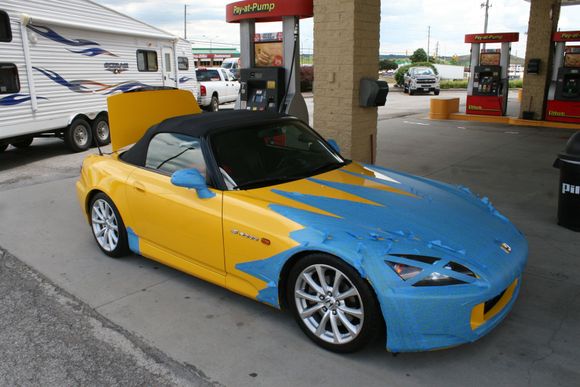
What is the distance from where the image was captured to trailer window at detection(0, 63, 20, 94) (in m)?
8.85

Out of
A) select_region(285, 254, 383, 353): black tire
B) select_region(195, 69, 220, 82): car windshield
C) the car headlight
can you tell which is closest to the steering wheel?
select_region(285, 254, 383, 353): black tire

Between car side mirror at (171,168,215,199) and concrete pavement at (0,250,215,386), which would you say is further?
car side mirror at (171,168,215,199)

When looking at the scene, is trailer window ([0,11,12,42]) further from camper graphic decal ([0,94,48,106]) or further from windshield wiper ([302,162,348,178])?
windshield wiper ([302,162,348,178])

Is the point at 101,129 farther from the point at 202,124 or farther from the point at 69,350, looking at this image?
the point at 69,350

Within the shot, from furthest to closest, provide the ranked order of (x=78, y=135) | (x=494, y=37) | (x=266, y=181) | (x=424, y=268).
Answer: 1. (x=494, y=37)
2. (x=78, y=135)
3. (x=266, y=181)
4. (x=424, y=268)

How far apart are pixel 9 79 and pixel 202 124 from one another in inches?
271

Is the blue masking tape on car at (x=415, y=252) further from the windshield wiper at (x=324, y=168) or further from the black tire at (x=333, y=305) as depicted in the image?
the windshield wiper at (x=324, y=168)

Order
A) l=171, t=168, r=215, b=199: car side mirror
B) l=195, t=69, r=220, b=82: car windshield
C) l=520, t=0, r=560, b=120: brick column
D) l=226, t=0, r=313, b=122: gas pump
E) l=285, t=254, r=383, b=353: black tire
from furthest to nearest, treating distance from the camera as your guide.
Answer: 1. l=195, t=69, r=220, b=82: car windshield
2. l=520, t=0, r=560, b=120: brick column
3. l=226, t=0, r=313, b=122: gas pump
4. l=171, t=168, r=215, b=199: car side mirror
5. l=285, t=254, r=383, b=353: black tire

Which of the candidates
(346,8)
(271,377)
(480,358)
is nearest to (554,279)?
(480,358)

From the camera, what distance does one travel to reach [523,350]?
3.01 meters

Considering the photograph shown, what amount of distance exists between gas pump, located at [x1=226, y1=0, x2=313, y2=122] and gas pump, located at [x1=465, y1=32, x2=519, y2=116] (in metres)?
9.71

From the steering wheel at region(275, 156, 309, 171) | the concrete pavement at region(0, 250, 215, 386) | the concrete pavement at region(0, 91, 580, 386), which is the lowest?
the concrete pavement at region(0, 250, 215, 386)

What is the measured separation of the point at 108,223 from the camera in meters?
4.55

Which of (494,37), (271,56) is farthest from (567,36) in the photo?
(271,56)
